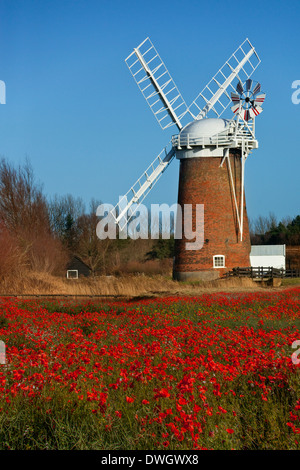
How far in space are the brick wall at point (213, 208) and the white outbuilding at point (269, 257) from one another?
17133 mm

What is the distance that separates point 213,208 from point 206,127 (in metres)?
4.39

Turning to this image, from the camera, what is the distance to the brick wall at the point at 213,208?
31.2 m

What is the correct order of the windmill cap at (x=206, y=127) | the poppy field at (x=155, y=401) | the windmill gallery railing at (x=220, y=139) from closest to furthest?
the poppy field at (x=155, y=401)
the windmill gallery railing at (x=220, y=139)
the windmill cap at (x=206, y=127)

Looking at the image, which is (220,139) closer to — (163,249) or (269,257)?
(269,257)

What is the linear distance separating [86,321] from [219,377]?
648 centimetres

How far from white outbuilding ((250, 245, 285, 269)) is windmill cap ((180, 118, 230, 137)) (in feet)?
61.6

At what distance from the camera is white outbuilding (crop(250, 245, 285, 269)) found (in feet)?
158

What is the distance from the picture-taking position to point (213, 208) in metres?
31.1

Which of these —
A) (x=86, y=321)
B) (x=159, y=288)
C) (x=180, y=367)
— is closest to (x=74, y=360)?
(x=180, y=367)

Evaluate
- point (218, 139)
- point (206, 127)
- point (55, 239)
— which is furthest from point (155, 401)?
point (55, 239)

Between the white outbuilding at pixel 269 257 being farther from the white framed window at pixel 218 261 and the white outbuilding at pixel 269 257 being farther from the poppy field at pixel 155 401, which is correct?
the poppy field at pixel 155 401

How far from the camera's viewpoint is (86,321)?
1248 cm

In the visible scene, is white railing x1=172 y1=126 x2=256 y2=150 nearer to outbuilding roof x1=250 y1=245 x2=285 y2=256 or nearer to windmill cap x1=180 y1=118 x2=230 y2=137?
windmill cap x1=180 y1=118 x2=230 y2=137

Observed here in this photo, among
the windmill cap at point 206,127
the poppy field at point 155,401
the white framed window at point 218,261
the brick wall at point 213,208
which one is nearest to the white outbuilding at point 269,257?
the brick wall at point 213,208
